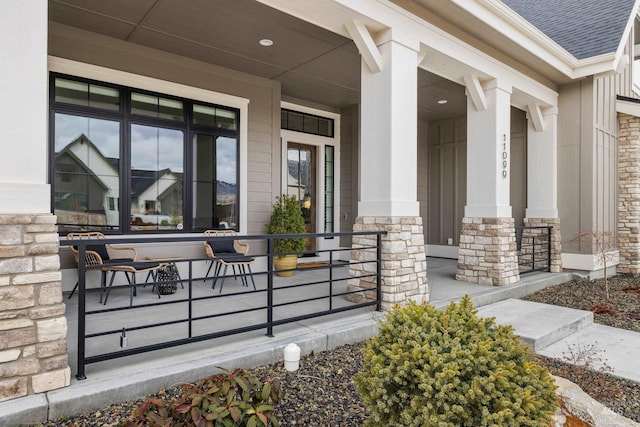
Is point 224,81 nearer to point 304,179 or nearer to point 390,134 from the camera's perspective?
point 304,179

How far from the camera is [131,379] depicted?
2156mm

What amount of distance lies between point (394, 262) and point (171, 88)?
3.48 metres

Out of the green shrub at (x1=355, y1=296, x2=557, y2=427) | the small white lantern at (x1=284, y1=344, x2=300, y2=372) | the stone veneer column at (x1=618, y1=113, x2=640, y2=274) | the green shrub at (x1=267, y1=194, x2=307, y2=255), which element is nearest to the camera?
the green shrub at (x1=355, y1=296, x2=557, y2=427)

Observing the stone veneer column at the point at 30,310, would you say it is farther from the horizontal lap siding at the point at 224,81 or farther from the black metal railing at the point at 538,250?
the black metal railing at the point at 538,250

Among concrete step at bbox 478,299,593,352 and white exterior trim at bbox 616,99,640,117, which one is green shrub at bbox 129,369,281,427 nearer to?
concrete step at bbox 478,299,593,352

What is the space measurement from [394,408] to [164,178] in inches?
164

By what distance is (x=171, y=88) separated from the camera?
4.85 m

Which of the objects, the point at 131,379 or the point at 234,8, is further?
the point at 234,8

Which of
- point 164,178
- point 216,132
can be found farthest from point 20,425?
point 216,132

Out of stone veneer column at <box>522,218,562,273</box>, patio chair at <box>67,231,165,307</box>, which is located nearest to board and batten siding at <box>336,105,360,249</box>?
stone veneer column at <box>522,218,562,273</box>

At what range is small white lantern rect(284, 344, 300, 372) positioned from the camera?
2580 mm

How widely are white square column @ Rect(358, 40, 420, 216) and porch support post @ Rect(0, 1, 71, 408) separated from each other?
2.71 m

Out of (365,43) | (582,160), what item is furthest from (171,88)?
(582,160)

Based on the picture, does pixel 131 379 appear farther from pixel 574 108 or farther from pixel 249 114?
pixel 574 108
